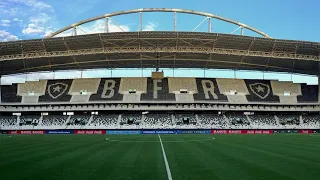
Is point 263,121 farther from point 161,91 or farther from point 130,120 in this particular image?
point 130,120

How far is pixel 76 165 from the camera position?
36.9ft

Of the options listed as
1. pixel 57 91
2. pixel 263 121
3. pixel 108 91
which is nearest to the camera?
pixel 263 121

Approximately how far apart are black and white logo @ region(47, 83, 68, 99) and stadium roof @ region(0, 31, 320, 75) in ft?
14.4

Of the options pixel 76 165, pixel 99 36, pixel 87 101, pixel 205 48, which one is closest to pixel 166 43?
pixel 205 48

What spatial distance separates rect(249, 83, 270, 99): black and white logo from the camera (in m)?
58.5

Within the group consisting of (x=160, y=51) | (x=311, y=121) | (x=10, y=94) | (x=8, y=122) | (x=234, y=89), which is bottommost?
(x=8, y=122)

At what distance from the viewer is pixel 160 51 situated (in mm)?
47000

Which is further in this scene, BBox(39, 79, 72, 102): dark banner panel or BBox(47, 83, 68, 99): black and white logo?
BBox(47, 83, 68, 99): black and white logo

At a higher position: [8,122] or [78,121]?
[78,121]

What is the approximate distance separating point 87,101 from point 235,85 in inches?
1086

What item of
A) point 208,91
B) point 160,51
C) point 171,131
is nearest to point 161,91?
point 208,91

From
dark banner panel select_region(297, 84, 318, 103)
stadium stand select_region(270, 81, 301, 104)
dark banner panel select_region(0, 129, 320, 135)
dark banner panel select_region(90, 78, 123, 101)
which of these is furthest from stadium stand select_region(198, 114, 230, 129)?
dark banner panel select_region(297, 84, 318, 103)

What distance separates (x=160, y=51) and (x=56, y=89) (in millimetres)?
24098

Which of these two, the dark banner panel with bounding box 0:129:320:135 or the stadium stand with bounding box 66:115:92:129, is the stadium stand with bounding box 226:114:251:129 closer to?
the dark banner panel with bounding box 0:129:320:135
